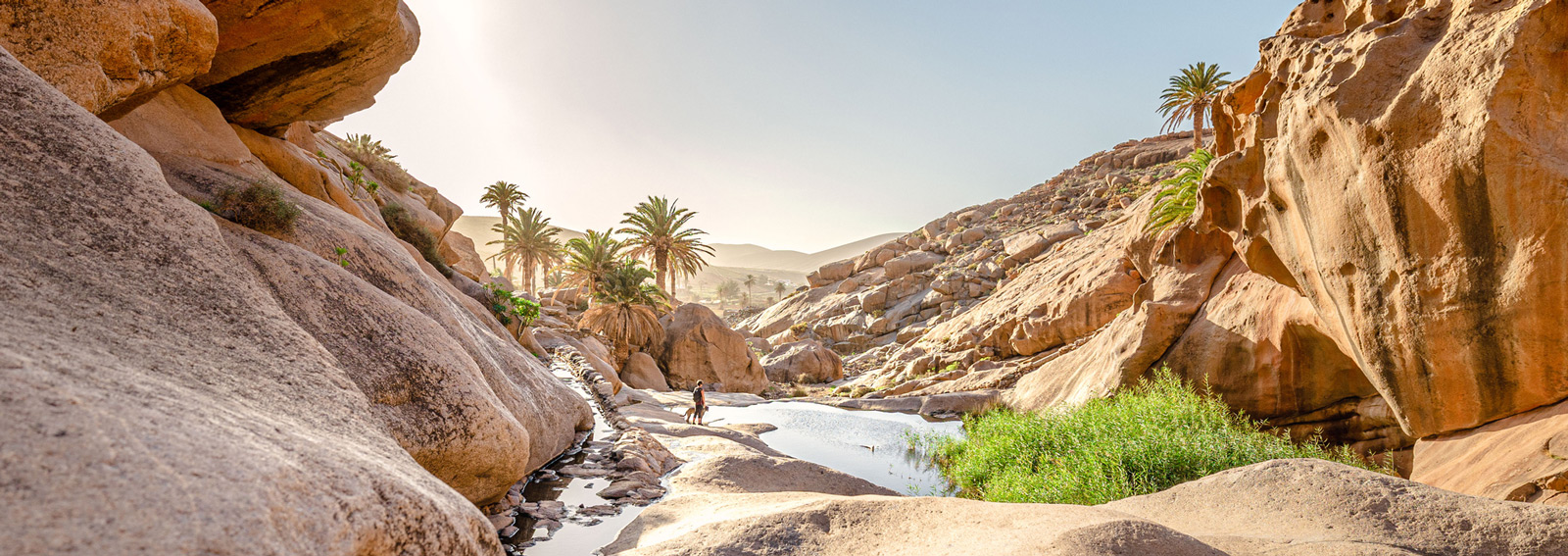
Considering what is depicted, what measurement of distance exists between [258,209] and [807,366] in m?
29.9

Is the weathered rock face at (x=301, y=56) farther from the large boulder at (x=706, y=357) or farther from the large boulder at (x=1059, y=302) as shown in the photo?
the large boulder at (x=706, y=357)

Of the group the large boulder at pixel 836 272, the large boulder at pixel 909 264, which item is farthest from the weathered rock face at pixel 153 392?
the large boulder at pixel 836 272

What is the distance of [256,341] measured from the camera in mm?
3814

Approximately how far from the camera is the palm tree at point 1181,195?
14.1 m

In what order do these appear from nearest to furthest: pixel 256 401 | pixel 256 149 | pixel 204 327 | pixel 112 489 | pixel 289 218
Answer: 1. pixel 112 489
2. pixel 256 401
3. pixel 204 327
4. pixel 289 218
5. pixel 256 149

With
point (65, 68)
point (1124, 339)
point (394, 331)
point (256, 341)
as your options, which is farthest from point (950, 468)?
point (65, 68)

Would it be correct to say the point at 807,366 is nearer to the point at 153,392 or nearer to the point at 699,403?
the point at 699,403

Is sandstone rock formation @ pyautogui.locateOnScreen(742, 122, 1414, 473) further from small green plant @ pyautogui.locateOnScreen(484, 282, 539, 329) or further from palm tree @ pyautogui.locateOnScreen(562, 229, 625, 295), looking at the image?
palm tree @ pyautogui.locateOnScreen(562, 229, 625, 295)

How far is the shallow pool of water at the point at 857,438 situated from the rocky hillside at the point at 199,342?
610 cm

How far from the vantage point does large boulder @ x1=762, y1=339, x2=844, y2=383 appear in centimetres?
3534

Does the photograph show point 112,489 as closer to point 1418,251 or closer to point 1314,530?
point 1314,530

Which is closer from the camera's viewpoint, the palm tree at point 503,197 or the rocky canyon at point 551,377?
the rocky canyon at point 551,377

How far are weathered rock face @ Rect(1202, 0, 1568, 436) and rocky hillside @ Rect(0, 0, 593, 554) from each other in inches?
A: 367

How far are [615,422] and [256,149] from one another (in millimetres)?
8093
